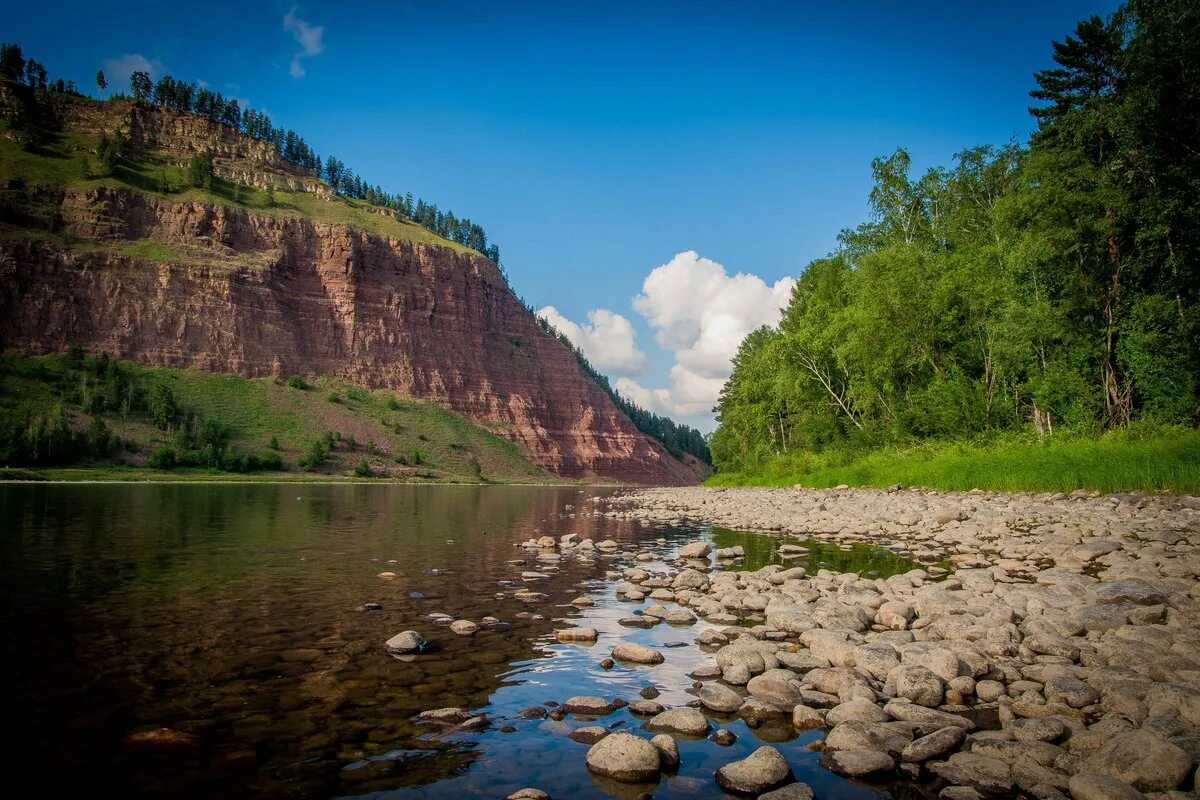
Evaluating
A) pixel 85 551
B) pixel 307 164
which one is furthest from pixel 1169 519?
pixel 307 164

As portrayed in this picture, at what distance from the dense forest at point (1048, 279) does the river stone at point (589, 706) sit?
29.5 m

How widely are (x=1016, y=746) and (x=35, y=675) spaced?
8828 mm

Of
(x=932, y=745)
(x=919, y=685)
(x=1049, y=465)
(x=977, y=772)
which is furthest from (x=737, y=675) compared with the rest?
(x=1049, y=465)

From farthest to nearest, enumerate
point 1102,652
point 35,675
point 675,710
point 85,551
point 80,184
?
point 80,184, point 85,551, point 1102,652, point 35,675, point 675,710

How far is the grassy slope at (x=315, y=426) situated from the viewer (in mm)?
83938

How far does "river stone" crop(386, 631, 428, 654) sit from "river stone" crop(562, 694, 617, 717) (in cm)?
245

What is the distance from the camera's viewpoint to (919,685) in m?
5.95

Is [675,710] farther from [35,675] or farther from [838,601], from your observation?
[35,675]

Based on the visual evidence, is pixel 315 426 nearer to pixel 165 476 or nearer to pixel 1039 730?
pixel 165 476

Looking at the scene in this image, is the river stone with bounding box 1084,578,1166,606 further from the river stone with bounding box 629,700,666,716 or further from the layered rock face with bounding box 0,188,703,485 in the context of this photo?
the layered rock face with bounding box 0,188,703,485

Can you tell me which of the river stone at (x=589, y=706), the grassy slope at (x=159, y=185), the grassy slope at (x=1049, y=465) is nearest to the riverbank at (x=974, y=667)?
the river stone at (x=589, y=706)

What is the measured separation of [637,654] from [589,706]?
160cm

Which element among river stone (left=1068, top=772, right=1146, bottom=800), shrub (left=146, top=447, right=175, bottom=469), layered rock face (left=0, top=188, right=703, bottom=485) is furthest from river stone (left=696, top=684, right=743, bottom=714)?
layered rock face (left=0, top=188, right=703, bottom=485)

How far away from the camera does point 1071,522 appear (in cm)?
1644
